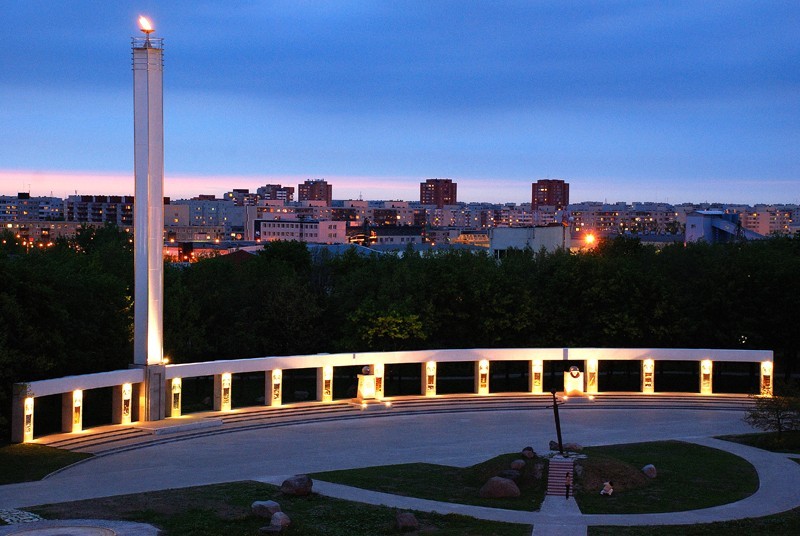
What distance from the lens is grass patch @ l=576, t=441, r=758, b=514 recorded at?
3347 cm

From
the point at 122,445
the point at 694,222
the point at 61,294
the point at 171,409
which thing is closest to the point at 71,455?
the point at 122,445

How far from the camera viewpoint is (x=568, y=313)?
63.2m

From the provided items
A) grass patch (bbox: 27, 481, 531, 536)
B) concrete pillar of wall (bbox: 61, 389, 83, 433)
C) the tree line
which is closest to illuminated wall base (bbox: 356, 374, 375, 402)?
the tree line

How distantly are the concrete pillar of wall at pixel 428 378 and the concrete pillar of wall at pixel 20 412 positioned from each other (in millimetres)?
21917

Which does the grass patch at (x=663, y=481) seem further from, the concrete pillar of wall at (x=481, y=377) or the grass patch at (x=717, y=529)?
the concrete pillar of wall at (x=481, y=377)

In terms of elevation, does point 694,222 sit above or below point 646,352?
above

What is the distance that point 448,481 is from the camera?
3691 centimetres

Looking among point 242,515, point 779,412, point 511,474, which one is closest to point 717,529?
point 511,474

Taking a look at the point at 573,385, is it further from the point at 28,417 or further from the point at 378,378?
the point at 28,417

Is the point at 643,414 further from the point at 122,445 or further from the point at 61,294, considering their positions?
the point at 61,294

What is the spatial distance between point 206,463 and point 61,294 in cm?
1484

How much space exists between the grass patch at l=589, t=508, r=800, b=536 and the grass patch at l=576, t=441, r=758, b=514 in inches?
83.3

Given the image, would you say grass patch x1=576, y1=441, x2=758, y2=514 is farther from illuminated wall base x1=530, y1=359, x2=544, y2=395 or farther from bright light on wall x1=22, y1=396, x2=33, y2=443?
bright light on wall x1=22, y1=396, x2=33, y2=443

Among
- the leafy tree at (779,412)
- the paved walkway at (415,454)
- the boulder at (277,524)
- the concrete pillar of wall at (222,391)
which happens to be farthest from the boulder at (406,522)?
the concrete pillar of wall at (222,391)
